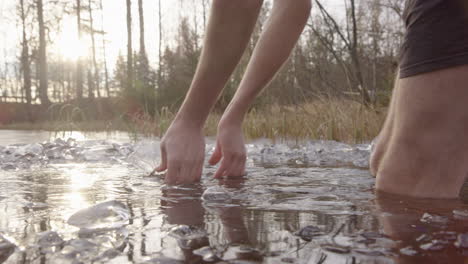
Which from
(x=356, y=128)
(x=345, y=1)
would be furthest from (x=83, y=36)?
(x=356, y=128)

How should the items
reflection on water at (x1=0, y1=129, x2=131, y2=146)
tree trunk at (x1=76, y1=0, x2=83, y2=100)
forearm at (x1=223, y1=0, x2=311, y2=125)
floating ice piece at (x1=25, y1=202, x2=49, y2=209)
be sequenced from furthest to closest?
1. tree trunk at (x1=76, y1=0, x2=83, y2=100)
2. reflection on water at (x1=0, y1=129, x2=131, y2=146)
3. forearm at (x1=223, y1=0, x2=311, y2=125)
4. floating ice piece at (x1=25, y1=202, x2=49, y2=209)

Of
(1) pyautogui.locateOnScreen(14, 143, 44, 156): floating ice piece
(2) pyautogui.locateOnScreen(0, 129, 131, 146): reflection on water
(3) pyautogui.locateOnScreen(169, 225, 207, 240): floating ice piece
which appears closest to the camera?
(3) pyautogui.locateOnScreen(169, 225, 207, 240): floating ice piece

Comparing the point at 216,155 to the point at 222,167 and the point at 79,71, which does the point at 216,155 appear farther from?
the point at 79,71

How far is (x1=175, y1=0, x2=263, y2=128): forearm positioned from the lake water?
0.25 m

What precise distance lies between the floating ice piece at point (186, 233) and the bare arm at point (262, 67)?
29.8 inches

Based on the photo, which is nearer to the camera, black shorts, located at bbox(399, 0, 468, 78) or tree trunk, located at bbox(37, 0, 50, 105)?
black shorts, located at bbox(399, 0, 468, 78)

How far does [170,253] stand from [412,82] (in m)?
0.80

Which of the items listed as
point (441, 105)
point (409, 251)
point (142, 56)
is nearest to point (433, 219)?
point (409, 251)

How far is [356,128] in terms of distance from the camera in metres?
3.56

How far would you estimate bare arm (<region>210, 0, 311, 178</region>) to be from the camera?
4.70 ft

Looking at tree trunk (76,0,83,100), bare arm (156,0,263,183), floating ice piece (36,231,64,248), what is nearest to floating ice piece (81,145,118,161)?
bare arm (156,0,263,183)

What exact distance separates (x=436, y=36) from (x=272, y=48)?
1.84ft

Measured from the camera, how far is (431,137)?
989 millimetres

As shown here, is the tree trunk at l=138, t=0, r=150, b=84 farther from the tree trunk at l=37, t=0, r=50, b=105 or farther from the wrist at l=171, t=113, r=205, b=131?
the wrist at l=171, t=113, r=205, b=131
